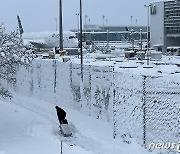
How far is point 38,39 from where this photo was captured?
84062 millimetres

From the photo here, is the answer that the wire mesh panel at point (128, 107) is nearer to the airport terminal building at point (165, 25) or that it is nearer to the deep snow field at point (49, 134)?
the deep snow field at point (49, 134)

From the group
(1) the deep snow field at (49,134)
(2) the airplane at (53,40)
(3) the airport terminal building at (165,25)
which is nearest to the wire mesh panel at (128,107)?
(1) the deep snow field at (49,134)

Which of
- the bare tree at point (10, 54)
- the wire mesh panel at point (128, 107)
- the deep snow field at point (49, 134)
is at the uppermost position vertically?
the bare tree at point (10, 54)

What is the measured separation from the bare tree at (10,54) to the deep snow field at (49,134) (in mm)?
1728

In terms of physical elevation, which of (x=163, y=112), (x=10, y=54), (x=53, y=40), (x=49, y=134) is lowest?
(x=49, y=134)

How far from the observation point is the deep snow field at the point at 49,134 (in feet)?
44.0

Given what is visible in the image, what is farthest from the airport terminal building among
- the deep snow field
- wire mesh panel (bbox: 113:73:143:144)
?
wire mesh panel (bbox: 113:73:143:144)

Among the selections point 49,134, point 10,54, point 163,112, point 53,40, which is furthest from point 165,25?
point 163,112

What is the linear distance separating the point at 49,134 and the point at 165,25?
6829 centimetres

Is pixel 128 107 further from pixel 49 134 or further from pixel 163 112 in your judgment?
pixel 49 134

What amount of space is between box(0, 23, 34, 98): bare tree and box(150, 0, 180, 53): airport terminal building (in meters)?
63.1

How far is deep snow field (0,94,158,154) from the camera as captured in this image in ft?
44.0

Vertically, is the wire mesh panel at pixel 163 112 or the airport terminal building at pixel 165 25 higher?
the airport terminal building at pixel 165 25

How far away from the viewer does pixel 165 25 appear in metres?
81.3
